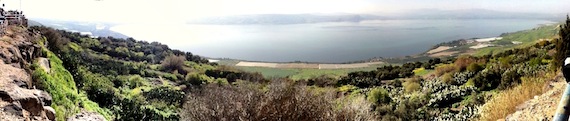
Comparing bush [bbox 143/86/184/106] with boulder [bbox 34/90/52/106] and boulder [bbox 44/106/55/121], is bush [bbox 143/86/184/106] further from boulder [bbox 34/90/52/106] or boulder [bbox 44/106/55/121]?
boulder [bbox 44/106/55/121]

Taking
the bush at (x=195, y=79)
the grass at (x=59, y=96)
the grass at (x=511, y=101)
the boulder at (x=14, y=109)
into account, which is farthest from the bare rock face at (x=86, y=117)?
the bush at (x=195, y=79)

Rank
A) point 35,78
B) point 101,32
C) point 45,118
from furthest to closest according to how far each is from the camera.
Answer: point 101,32 < point 35,78 < point 45,118

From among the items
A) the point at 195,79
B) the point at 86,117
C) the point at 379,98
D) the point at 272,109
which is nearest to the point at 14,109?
the point at 86,117

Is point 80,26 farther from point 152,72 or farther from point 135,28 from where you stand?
point 135,28

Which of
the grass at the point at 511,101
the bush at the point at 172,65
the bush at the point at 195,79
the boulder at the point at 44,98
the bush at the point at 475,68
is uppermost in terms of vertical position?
the grass at the point at 511,101

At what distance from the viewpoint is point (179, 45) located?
14500 cm

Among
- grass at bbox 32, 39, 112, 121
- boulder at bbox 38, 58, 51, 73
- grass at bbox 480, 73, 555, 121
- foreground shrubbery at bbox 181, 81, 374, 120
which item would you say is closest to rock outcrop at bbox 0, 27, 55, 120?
grass at bbox 32, 39, 112, 121

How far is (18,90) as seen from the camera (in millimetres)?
9250

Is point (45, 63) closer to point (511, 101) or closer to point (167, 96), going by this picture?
point (511, 101)

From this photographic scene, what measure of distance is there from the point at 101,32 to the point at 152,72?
3598cm

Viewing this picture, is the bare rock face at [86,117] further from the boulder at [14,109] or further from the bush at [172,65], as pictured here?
the bush at [172,65]

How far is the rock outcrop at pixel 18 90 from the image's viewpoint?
8.22 metres

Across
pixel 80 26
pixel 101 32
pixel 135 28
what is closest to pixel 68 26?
pixel 80 26

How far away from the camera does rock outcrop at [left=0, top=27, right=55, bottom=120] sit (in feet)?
27.0
